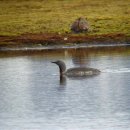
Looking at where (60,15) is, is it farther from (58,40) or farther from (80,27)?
(58,40)

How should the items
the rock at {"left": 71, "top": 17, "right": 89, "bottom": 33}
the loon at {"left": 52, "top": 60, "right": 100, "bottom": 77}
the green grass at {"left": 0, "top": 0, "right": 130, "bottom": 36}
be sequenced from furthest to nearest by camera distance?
the green grass at {"left": 0, "top": 0, "right": 130, "bottom": 36}
the rock at {"left": 71, "top": 17, "right": 89, "bottom": 33}
the loon at {"left": 52, "top": 60, "right": 100, "bottom": 77}

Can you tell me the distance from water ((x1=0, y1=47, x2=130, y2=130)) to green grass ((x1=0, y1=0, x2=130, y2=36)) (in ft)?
39.0

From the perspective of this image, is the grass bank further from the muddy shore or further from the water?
the water

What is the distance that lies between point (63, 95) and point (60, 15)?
30401mm

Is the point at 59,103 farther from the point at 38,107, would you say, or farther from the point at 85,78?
the point at 85,78

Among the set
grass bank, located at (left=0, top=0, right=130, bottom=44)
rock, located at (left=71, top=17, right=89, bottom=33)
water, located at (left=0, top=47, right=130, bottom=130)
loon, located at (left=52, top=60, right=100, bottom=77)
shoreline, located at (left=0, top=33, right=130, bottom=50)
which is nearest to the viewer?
water, located at (left=0, top=47, right=130, bottom=130)

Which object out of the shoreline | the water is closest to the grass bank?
the shoreline

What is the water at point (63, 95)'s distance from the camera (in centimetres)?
2227

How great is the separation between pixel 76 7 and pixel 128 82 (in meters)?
32.2

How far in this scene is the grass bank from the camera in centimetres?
5022

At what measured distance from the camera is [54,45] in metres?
44.4

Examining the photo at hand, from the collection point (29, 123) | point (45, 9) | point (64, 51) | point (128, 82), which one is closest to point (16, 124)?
point (29, 123)

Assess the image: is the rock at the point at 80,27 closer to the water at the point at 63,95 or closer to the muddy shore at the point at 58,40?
the muddy shore at the point at 58,40

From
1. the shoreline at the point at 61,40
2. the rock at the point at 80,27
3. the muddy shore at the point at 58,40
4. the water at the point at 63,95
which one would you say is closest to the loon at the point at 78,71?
the water at the point at 63,95
